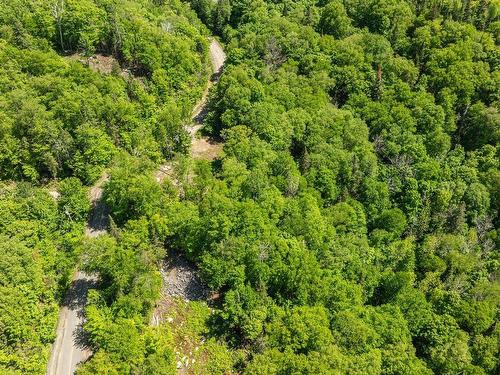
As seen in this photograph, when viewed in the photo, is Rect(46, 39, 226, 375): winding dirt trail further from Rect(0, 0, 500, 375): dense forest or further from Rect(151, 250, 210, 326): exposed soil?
Rect(151, 250, 210, 326): exposed soil

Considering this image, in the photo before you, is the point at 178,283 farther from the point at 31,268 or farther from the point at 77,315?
the point at 31,268

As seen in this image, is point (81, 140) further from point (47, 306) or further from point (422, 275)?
point (422, 275)

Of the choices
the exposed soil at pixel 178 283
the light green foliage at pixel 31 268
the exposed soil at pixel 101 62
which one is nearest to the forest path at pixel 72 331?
the light green foliage at pixel 31 268

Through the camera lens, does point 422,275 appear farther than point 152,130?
No

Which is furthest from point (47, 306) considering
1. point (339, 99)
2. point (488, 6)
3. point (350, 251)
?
point (488, 6)

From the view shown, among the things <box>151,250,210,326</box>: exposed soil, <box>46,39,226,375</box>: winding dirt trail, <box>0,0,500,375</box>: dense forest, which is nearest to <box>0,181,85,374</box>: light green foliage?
<box>0,0,500,375</box>: dense forest

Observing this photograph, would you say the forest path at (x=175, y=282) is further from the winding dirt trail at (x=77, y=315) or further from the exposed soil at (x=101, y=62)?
the exposed soil at (x=101, y=62)
